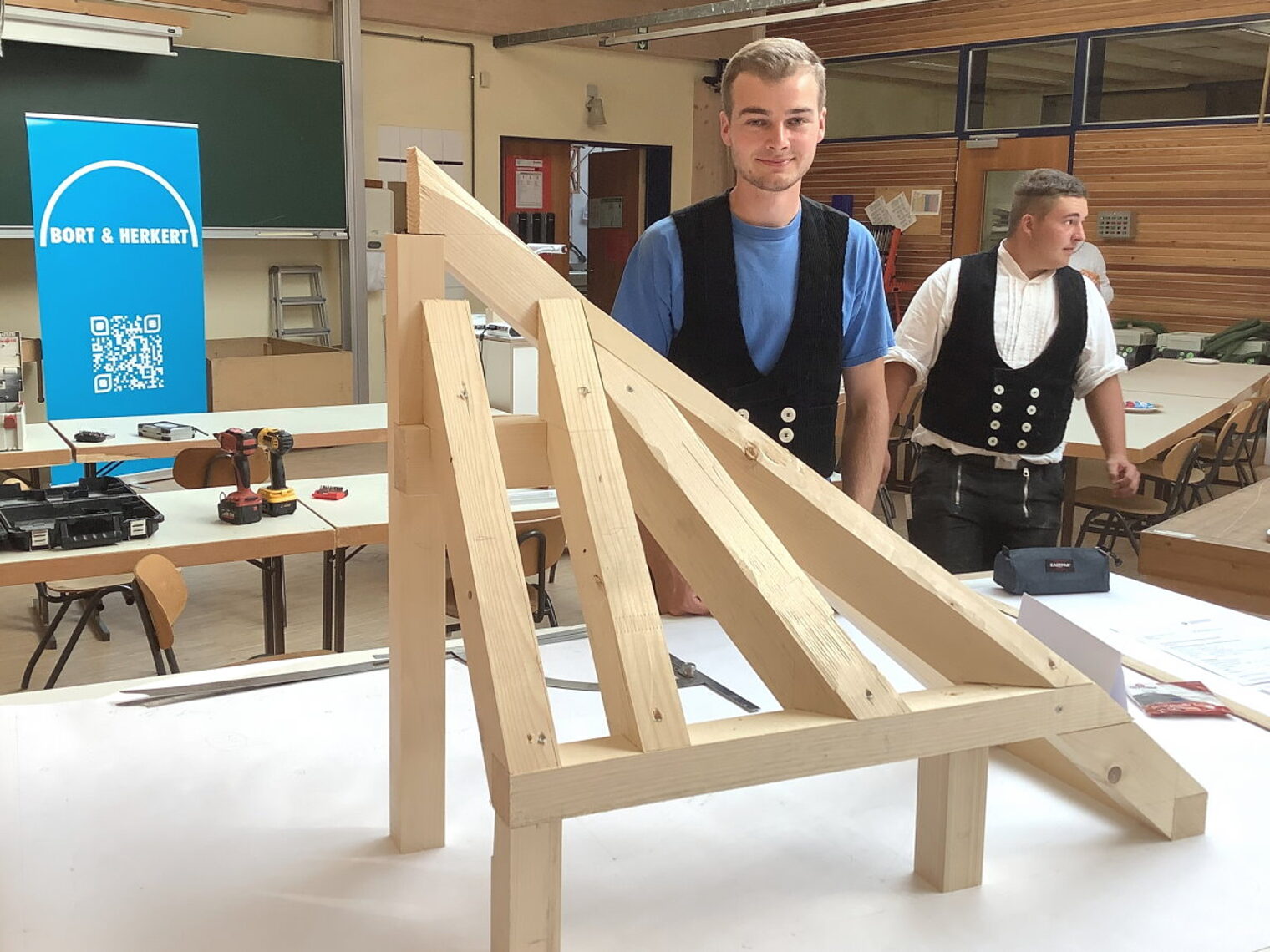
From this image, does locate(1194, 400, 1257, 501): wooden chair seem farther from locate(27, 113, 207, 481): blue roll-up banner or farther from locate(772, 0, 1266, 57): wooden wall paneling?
locate(27, 113, 207, 481): blue roll-up banner

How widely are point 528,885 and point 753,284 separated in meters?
1.43

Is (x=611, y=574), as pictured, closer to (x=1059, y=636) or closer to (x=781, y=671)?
(x=781, y=671)

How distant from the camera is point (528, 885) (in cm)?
105

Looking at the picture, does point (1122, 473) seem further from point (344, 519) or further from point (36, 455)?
point (36, 455)

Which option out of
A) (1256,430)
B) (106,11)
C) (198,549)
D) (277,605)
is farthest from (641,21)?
(198,549)

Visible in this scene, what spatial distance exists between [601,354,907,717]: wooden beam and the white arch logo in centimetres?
635

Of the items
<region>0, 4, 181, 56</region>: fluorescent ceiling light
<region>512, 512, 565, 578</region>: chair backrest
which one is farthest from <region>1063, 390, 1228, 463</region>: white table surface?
<region>0, 4, 181, 56</region>: fluorescent ceiling light

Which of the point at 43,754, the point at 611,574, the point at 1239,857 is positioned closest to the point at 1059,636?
the point at 1239,857

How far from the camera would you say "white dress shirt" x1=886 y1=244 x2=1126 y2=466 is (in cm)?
324

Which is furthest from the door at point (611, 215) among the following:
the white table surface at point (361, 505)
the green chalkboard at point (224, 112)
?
the white table surface at point (361, 505)

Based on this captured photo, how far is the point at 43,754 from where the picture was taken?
158cm

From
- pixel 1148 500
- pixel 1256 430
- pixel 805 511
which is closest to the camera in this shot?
pixel 805 511

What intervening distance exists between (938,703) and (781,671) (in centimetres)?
16

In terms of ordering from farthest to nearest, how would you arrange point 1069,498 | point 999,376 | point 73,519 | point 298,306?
point 298,306, point 1069,498, point 73,519, point 999,376
